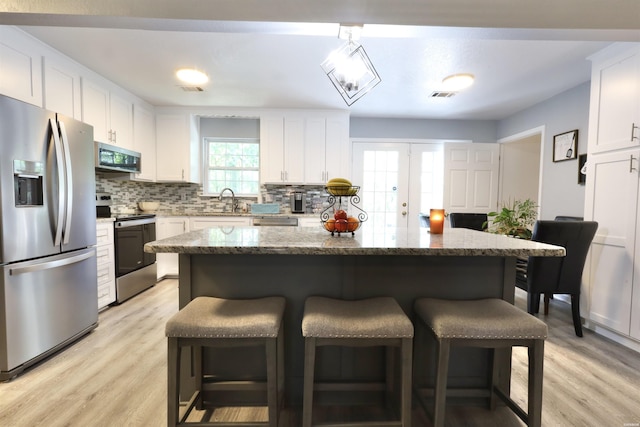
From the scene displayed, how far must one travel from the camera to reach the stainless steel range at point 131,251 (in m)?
3.00

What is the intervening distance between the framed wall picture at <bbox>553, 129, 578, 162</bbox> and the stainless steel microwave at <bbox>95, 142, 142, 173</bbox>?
489 centimetres

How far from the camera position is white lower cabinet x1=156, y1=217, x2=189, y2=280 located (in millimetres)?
3760

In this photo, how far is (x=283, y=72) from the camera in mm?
2893

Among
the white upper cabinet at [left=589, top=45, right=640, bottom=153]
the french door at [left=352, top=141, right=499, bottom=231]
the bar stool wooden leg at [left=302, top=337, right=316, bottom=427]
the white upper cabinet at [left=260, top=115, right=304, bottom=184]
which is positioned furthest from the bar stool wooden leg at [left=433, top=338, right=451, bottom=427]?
the french door at [left=352, top=141, right=499, bottom=231]

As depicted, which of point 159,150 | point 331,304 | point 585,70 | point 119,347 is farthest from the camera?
point 159,150

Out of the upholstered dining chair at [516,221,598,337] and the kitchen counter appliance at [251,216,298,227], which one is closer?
the upholstered dining chair at [516,221,598,337]

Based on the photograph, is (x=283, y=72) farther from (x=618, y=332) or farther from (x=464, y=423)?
(x=618, y=332)

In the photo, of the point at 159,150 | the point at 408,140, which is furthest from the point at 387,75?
the point at 159,150

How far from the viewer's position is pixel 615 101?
228 centimetres

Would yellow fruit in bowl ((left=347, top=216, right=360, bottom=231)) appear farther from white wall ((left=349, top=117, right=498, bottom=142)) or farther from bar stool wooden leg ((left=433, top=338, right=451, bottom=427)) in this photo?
white wall ((left=349, top=117, right=498, bottom=142))

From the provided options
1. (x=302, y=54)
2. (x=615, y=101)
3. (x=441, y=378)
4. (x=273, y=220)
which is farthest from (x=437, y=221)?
(x=273, y=220)

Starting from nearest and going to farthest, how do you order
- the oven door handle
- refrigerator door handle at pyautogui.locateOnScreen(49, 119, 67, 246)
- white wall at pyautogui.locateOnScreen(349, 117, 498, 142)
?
1. refrigerator door handle at pyautogui.locateOnScreen(49, 119, 67, 246)
2. the oven door handle
3. white wall at pyautogui.locateOnScreen(349, 117, 498, 142)

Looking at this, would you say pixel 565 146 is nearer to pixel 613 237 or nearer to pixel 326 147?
pixel 613 237

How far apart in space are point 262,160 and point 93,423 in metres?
3.24
